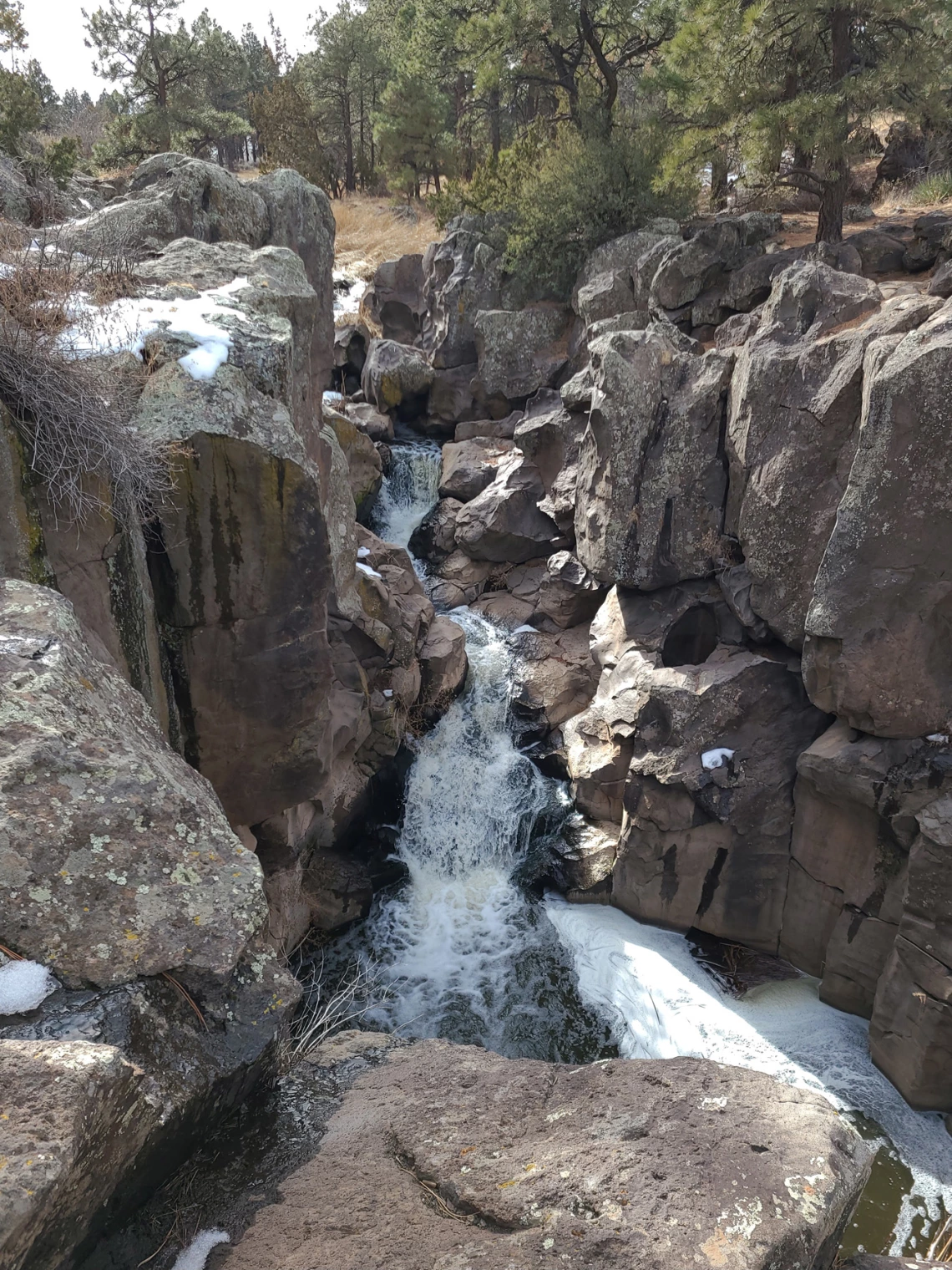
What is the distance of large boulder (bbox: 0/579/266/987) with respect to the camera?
264cm

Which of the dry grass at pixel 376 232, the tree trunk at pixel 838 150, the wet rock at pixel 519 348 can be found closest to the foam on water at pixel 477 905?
the wet rock at pixel 519 348

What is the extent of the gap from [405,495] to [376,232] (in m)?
18.5

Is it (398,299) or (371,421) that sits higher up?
(398,299)

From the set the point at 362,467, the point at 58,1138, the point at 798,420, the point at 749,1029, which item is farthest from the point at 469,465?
the point at 58,1138

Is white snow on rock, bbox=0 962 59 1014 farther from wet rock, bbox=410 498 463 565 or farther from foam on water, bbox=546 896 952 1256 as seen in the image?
wet rock, bbox=410 498 463 565

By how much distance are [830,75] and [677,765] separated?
12327 millimetres

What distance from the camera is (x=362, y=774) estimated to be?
35.8 feet

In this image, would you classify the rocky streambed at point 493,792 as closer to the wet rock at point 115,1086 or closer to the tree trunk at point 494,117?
the wet rock at point 115,1086

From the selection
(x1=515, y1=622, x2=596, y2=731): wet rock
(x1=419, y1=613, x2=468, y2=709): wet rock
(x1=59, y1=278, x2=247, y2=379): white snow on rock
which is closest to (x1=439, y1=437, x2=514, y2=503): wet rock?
(x1=515, y1=622, x2=596, y2=731): wet rock

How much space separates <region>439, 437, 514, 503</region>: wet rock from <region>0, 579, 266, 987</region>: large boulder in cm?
1329

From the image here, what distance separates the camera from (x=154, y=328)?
6012 mm

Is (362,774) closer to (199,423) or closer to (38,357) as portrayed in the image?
(199,423)

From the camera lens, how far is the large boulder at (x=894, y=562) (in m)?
7.10

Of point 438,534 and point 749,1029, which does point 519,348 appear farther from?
point 749,1029
